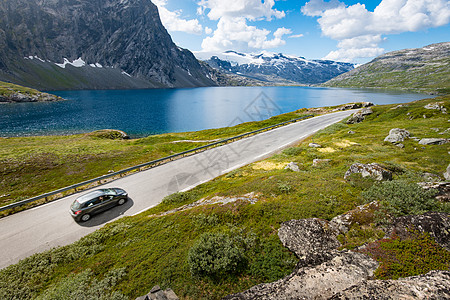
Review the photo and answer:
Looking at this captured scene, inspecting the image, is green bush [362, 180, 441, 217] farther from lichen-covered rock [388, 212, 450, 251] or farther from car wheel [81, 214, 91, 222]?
car wheel [81, 214, 91, 222]

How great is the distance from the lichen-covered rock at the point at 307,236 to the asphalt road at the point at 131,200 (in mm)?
A: 14807

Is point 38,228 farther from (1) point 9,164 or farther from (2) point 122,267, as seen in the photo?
(1) point 9,164

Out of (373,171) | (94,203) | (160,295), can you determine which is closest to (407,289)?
(160,295)

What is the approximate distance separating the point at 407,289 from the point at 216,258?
6.82m

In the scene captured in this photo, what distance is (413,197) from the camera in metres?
10.3

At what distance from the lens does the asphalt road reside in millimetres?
15117

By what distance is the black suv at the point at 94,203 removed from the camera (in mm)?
17250

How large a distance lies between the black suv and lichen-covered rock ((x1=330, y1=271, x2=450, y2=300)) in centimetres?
1988

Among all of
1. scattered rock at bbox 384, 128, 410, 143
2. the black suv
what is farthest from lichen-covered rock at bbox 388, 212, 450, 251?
scattered rock at bbox 384, 128, 410, 143

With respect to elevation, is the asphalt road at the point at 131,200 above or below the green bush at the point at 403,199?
below

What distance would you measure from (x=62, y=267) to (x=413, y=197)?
20386 mm

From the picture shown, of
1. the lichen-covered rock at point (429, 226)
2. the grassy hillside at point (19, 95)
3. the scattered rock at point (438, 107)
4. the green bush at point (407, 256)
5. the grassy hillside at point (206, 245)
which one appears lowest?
the grassy hillside at point (206, 245)

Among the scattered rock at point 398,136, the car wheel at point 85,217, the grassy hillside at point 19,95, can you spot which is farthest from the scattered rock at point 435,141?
the grassy hillside at point 19,95

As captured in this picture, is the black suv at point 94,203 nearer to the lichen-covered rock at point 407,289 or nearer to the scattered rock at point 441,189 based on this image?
the lichen-covered rock at point 407,289
